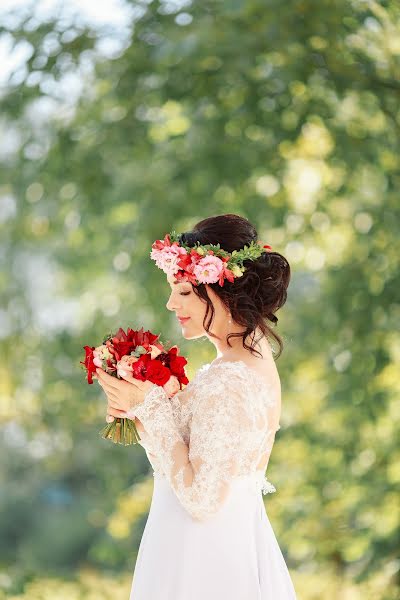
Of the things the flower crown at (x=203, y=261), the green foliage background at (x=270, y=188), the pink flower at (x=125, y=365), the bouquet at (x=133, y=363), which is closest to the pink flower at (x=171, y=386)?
the bouquet at (x=133, y=363)

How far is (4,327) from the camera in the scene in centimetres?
541

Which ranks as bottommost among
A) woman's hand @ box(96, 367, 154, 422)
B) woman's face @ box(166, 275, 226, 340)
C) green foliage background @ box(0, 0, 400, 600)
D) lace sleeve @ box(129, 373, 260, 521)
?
lace sleeve @ box(129, 373, 260, 521)

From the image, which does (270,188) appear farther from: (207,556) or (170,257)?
(207,556)

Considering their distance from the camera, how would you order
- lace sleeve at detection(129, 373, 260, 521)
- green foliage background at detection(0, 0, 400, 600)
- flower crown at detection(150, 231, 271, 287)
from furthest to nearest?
green foliage background at detection(0, 0, 400, 600) < flower crown at detection(150, 231, 271, 287) < lace sleeve at detection(129, 373, 260, 521)

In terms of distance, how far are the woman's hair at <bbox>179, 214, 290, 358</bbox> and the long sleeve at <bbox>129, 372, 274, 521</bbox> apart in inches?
6.6

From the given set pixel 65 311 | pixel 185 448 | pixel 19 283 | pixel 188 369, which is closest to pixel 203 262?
pixel 185 448

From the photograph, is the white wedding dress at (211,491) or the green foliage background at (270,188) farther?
the green foliage background at (270,188)

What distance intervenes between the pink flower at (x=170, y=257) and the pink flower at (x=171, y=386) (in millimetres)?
247

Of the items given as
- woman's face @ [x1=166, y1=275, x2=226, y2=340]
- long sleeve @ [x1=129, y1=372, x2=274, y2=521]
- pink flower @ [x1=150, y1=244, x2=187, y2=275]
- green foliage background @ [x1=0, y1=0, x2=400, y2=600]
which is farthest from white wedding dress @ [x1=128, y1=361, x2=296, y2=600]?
green foliage background @ [x1=0, y1=0, x2=400, y2=600]

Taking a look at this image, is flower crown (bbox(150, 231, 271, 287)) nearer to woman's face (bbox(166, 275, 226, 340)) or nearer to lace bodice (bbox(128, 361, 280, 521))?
woman's face (bbox(166, 275, 226, 340))

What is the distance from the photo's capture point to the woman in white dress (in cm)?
202

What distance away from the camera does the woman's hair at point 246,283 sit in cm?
216

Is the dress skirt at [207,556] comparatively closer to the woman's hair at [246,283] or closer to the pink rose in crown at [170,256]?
the woman's hair at [246,283]

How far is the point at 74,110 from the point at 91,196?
0.68 metres
